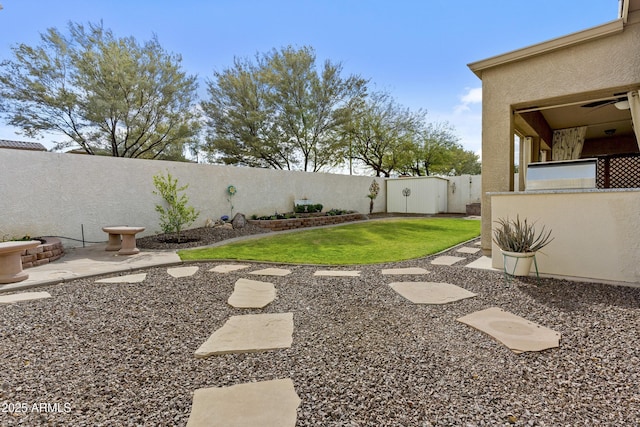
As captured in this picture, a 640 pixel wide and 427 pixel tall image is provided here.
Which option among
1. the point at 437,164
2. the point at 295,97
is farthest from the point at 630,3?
the point at 437,164

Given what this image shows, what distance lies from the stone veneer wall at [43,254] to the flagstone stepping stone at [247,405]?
5.12 meters

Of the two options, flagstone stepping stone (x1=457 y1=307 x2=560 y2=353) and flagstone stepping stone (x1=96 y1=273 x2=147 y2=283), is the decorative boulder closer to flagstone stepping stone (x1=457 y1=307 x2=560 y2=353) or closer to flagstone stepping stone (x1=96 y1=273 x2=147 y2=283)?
flagstone stepping stone (x1=96 y1=273 x2=147 y2=283)

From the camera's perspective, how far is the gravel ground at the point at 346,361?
1.72 m

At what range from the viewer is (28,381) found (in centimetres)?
198

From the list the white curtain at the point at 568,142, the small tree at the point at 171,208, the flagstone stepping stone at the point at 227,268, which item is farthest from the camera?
the white curtain at the point at 568,142

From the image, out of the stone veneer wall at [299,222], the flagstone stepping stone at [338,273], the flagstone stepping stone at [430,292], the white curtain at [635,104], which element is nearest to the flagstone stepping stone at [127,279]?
the flagstone stepping stone at [338,273]

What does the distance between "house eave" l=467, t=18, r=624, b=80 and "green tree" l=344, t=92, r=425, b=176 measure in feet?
42.3

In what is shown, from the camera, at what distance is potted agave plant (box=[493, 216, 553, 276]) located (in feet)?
13.6

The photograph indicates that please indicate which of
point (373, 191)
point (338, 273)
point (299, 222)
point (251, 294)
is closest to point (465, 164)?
point (373, 191)

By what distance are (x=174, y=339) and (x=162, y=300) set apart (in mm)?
1097

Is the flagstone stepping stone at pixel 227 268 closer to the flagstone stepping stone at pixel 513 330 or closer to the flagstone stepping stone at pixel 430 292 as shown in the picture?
the flagstone stepping stone at pixel 430 292

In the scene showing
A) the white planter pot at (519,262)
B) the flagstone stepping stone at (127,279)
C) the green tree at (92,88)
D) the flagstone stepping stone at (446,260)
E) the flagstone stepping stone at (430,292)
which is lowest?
the flagstone stepping stone at (430,292)

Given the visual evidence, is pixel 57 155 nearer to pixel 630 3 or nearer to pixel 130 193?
pixel 130 193

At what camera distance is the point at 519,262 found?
417 centimetres
